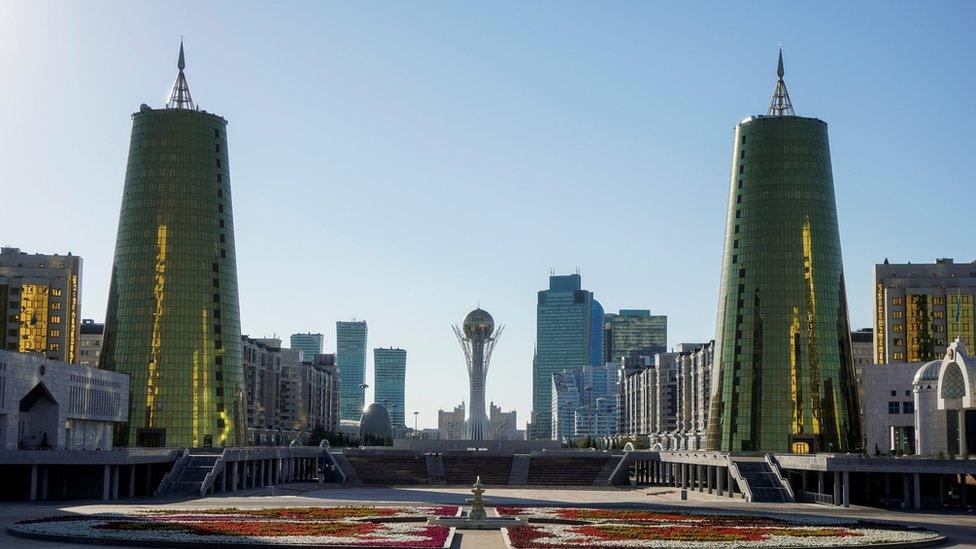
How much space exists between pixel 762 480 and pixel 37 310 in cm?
10981

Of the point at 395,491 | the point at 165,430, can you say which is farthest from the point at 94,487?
the point at 165,430

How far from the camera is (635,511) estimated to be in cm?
8850

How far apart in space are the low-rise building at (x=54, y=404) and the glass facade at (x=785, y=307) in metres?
66.2

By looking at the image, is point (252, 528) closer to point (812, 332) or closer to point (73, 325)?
point (812, 332)

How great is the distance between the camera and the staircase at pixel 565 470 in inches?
5723

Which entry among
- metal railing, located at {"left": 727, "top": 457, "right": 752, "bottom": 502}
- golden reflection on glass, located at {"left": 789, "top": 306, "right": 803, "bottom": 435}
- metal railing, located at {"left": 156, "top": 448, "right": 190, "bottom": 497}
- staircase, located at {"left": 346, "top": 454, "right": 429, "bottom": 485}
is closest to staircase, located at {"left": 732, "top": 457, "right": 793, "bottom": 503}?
metal railing, located at {"left": 727, "top": 457, "right": 752, "bottom": 502}

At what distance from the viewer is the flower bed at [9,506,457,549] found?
60781mm

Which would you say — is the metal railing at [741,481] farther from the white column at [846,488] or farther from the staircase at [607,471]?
the staircase at [607,471]

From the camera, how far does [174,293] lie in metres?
149

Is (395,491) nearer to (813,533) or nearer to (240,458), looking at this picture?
(240,458)

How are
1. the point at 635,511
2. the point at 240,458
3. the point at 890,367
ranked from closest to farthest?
1. the point at 635,511
2. the point at 240,458
3. the point at 890,367

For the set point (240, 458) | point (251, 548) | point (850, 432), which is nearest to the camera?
point (251, 548)

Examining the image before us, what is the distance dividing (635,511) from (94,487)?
45.5 meters

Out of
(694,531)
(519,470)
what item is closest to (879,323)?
A: (519,470)
